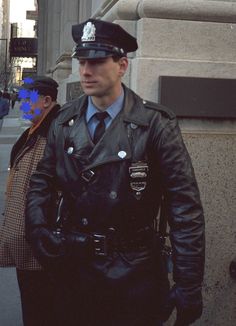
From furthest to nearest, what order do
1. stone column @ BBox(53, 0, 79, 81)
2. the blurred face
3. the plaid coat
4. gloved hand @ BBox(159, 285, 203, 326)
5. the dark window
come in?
1. stone column @ BBox(53, 0, 79, 81)
2. the dark window
3. the blurred face
4. the plaid coat
5. gloved hand @ BBox(159, 285, 203, 326)

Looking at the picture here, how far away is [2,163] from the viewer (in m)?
14.9

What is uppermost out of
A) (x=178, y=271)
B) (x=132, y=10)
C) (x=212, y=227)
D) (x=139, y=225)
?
(x=132, y=10)

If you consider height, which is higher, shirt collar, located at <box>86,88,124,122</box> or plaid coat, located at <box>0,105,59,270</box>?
shirt collar, located at <box>86,88,124,122</box>

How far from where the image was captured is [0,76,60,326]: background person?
3.59 metres

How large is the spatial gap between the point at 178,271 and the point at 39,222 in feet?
2.46

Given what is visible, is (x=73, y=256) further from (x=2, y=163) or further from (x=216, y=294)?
Answer: (x=2, y=163)

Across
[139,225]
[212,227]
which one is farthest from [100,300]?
[212,227]

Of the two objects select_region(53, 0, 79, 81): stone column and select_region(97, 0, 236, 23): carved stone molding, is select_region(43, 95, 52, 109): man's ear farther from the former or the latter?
select_region(53, 0, 79, 81): stone column

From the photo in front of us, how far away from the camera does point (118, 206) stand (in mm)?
2660

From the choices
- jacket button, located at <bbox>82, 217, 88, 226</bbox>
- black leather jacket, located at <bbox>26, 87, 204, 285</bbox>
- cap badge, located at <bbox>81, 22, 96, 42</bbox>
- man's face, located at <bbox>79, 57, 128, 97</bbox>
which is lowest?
jacket button, located at <bbox>82, 217, 88, 226</bbox>

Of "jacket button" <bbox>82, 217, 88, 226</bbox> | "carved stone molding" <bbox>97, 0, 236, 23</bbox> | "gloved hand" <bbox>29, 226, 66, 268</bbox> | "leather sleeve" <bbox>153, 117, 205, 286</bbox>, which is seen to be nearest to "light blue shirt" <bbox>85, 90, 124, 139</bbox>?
"leather sleeve" <bbox>153, 117, 205, 286</bbox>

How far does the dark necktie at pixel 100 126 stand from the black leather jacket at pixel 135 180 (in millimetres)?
49

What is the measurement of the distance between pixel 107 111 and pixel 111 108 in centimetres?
3

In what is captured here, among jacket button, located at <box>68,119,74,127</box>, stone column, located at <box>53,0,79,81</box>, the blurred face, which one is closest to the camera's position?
jacket button, located at <box>68,119,74,127</box>
